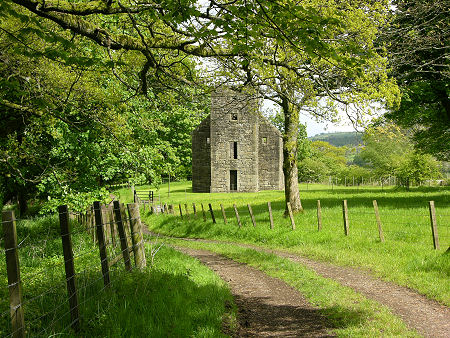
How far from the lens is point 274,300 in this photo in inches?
289

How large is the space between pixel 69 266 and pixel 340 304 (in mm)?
4591

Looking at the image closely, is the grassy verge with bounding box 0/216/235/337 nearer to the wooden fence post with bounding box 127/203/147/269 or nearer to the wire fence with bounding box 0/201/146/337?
the wire fence with bounding box 0/201/146/337

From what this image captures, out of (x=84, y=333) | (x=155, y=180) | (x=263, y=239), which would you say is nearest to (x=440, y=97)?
(x=263, y=239)

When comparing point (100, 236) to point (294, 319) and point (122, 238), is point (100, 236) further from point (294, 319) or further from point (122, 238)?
point (294, 319)

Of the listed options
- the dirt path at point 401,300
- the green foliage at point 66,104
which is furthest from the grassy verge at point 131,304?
the green foliage at point 66,104

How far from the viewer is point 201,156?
5031 centimetres

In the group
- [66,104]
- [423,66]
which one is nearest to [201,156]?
[423,66]

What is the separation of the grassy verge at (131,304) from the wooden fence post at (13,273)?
0.40ft

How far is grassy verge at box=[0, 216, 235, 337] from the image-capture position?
4.68m

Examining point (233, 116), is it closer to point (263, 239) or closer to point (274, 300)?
point (263, 239)

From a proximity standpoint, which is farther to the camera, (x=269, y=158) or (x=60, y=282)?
(x=269, y=158)

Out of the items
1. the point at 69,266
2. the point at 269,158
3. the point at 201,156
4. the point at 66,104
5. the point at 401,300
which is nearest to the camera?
the point at 69,266

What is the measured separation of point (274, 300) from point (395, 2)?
56.4 ft

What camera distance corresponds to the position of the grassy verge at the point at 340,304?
5477 mm
